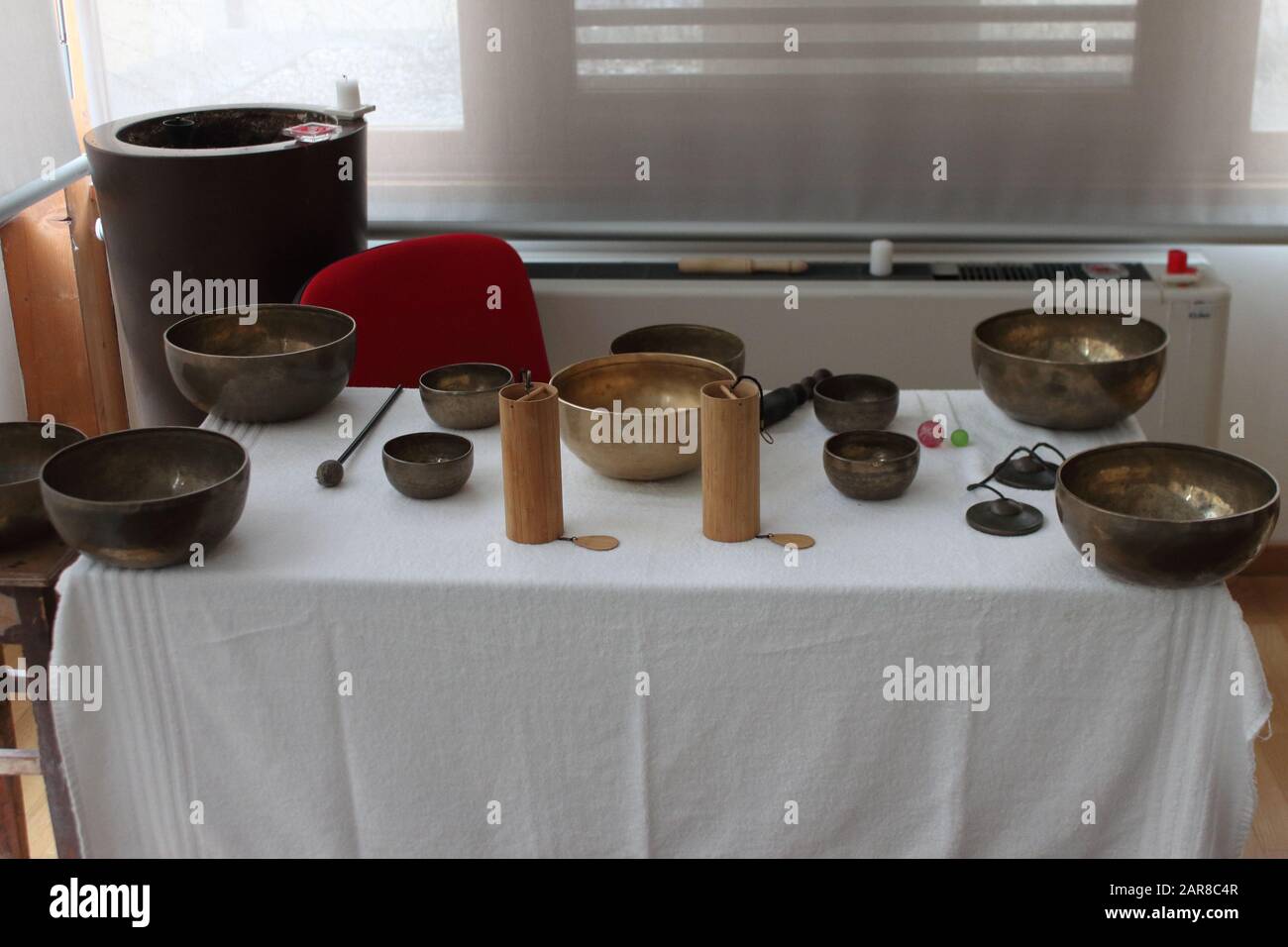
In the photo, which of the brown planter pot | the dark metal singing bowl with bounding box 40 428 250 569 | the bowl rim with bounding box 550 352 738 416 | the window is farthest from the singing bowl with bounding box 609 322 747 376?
the window

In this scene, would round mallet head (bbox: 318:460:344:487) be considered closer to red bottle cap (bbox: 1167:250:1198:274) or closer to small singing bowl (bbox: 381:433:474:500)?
small singing bowl (bbox: 381:433:474:500)

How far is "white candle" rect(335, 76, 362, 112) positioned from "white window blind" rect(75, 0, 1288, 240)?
0.22 meters

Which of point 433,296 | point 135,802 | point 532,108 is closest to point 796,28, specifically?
point 532,108

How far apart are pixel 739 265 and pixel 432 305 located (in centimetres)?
71

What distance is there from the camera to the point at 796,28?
2668mm

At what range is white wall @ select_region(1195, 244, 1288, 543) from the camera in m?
2.82

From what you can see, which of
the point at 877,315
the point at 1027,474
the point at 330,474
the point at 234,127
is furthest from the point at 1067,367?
the point at 234,127

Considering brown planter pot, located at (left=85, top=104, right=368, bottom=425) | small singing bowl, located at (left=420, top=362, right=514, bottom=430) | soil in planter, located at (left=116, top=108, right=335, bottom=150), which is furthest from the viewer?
soil in planter, located at (left=116, top=108, right=335, bottom=150)

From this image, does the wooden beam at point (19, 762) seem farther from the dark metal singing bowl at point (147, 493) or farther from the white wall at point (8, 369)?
the white wall at point (8, 369)

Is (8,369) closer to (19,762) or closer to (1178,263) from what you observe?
(19,762)

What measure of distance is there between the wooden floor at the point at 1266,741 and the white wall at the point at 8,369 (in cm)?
46

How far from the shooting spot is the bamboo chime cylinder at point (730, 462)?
1479 millimetres
